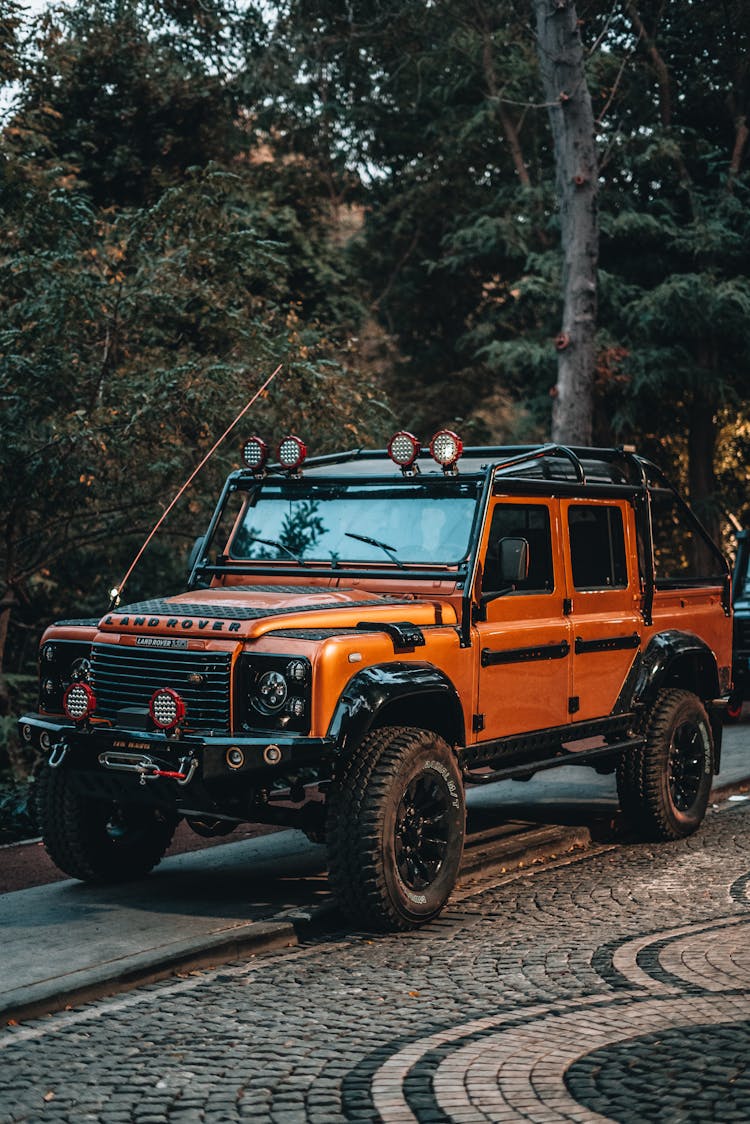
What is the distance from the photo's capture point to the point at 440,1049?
17.7ft

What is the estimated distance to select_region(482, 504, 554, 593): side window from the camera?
813cm

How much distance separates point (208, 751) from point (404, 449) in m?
2.39

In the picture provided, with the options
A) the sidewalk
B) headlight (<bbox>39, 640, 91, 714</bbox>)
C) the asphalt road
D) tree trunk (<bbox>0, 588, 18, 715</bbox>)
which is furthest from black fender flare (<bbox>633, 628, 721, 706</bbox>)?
tree trunk (<bbox>0, 588, 18, 715</bbox>)

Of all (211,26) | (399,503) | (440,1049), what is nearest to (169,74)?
(211,26)

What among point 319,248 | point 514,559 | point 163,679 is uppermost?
point 319,248

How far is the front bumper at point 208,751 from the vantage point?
676 centimetres

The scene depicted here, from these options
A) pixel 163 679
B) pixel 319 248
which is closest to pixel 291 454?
pixel 163 679

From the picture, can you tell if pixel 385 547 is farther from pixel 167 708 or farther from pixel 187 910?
pixel 187 910

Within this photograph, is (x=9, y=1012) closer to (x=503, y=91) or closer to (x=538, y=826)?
(x=538, y=826)

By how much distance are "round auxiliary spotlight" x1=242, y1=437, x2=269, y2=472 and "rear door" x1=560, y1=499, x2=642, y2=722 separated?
1.90 metres

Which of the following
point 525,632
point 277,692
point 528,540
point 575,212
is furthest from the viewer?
point 575,212

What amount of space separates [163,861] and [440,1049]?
3.90 meters

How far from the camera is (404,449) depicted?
8.32 m

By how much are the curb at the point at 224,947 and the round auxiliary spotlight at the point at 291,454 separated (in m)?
2.65
